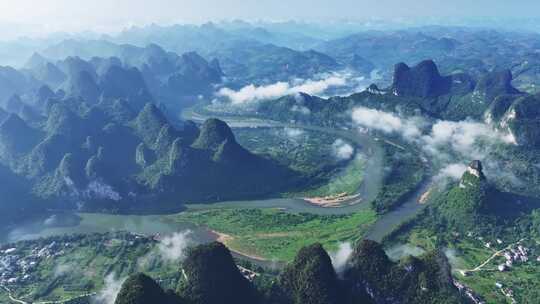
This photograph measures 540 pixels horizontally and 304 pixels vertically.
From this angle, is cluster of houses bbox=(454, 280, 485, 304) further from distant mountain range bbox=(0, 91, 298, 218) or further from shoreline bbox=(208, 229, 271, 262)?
distant mountain range bbox=(0, 91, 298, 218)

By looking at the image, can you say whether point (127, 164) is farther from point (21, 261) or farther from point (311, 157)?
point (311, 157)

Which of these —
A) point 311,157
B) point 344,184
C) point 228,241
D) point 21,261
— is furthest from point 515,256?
point 21,261

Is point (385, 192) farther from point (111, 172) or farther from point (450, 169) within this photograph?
point (111, 172)

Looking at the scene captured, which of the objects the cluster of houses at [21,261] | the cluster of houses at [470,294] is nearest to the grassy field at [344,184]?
the cluster of houses at [470,294]

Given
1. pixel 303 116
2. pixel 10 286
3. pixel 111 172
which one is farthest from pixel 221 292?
pixel 303 116

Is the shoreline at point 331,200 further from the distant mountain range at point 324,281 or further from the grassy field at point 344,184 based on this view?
the distant mountain range at point 324,281

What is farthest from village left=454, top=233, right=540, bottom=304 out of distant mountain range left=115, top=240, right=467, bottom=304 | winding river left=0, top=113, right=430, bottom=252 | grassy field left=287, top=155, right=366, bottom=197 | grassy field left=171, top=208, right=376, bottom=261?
grassy field left=287, top=155, right=366, bottom=197
